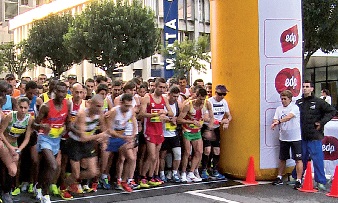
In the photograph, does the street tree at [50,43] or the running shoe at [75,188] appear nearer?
the running shoe at [75,188]

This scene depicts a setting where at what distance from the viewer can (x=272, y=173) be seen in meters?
9.08

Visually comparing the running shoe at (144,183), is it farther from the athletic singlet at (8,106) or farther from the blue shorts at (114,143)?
the athletic singlet at (8,106)

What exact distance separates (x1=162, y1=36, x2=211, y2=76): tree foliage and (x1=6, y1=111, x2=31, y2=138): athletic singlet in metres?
22.0

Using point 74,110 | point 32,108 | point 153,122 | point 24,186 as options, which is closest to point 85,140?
point 74,110

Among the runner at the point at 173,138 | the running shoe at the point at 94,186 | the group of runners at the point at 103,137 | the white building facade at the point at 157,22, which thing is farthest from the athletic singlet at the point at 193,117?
the white building facade at the point at 157,22

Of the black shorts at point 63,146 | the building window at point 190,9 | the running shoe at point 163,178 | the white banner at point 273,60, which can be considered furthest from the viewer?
the building window at point 190,9

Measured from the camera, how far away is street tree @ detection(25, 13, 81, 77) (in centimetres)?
3706

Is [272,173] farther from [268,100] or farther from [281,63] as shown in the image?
[281,63]

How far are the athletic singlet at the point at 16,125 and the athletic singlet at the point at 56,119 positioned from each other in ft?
0.89

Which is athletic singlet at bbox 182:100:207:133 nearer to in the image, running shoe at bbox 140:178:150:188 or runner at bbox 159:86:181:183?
runner at bbox 159:86:181:183

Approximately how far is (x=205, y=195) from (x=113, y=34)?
23.3 meters

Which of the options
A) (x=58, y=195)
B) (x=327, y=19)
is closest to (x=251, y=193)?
(x=58, y=195)

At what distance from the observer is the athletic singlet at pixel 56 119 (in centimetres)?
710

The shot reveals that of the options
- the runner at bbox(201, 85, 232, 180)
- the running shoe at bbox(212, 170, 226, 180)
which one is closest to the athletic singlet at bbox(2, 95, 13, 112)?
the runner at bbox(201, 85, 232, 180)
